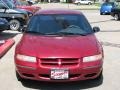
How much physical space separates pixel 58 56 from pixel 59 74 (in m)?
0.35

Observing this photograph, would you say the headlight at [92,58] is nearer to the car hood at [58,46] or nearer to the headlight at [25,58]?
the car hood at [58,46]

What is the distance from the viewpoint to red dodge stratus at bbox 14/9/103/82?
22.7ft

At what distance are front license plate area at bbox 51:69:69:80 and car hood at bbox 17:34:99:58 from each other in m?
0.30

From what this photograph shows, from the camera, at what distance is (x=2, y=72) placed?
862 centimetres

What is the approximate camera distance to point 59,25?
8.56m

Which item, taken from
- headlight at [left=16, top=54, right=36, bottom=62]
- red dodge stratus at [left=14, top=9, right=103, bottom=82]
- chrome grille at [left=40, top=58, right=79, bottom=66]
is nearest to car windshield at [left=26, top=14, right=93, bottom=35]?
red dodge stratus at [left=14, top=9, right=103, bottom=82]

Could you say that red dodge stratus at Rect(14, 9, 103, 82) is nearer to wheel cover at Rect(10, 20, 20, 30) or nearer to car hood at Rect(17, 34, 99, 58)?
car hood at Rect(17, 34, 99, 58)

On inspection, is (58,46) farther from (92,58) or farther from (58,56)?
(92,58)

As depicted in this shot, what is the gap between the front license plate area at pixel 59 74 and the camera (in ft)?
22.5

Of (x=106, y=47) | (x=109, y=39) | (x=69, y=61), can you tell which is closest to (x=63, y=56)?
(x=69, y=61)

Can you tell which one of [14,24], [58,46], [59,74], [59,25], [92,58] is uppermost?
[59,25]

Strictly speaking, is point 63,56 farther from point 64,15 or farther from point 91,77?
point 64,15

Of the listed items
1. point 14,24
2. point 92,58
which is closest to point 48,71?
point 92,58

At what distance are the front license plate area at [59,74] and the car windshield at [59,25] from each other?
61.9 inches
